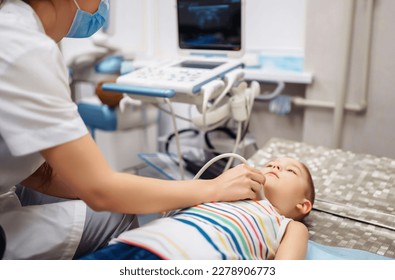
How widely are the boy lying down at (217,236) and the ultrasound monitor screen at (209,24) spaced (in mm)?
925

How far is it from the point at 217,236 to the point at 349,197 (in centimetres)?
77

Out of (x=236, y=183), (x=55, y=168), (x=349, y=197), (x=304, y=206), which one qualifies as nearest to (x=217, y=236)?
(x=236, y=183)

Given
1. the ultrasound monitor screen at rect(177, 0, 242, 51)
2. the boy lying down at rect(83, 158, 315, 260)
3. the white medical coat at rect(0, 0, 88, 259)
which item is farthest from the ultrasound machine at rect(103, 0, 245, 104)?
the white medical coat at rect(0, 0, 88, 259)

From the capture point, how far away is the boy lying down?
0.86 meters

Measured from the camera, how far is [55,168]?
74 centimetres

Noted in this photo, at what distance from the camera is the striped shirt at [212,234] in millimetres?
863

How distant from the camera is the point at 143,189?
814 millimetres

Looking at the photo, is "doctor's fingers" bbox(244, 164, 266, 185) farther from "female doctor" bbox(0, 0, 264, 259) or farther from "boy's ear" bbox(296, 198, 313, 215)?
"boy's ear" bbox(296, 198, 313, 215)

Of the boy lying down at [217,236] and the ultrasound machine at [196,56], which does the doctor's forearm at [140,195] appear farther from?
the ultrasound machine at [196,56]

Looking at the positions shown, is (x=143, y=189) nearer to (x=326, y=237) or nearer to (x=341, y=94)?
(x=326, y=237)

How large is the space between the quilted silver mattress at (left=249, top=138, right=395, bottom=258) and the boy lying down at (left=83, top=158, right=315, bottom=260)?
0.25 meters

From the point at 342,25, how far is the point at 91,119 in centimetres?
155

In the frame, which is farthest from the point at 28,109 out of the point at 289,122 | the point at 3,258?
the point at 289,122

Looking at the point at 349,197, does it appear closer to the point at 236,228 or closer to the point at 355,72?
the point at 236,228
